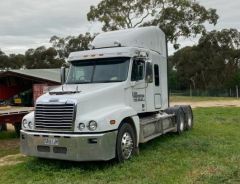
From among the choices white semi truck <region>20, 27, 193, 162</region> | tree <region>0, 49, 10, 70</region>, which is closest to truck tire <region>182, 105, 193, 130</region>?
white semi truck <region>20, 27, 193, 162</region>

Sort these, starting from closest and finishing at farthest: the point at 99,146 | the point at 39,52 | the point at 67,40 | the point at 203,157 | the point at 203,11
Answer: the point at 99,146 < the point at 203,157 < the point at 203,11 < the point at 67,40 < the point at 39,52

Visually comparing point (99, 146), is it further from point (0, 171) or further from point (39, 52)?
point (39, 52)

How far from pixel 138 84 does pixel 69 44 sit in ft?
205

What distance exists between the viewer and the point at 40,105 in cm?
940

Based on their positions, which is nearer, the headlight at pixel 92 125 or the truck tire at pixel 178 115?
the headlight at pixel 92 125

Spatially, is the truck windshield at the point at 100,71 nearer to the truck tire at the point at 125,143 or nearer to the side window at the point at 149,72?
the side window at the point at 149,72

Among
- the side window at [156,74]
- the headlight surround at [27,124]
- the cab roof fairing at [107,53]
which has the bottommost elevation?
the headlight surround at [27,124]

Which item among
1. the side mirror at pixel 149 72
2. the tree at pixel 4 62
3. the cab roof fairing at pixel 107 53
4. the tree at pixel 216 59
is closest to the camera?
the cab roof fairing at pixel 107 53

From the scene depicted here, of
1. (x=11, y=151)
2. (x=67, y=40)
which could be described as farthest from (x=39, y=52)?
(x=11, y=151)

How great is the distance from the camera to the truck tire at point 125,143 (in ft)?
30.5

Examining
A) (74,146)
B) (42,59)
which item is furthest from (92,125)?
(42,59)

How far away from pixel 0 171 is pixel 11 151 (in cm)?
282

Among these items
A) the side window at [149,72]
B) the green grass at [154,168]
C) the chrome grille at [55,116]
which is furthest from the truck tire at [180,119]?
the chrome grille at [55,116]

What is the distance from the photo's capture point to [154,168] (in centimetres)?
906
